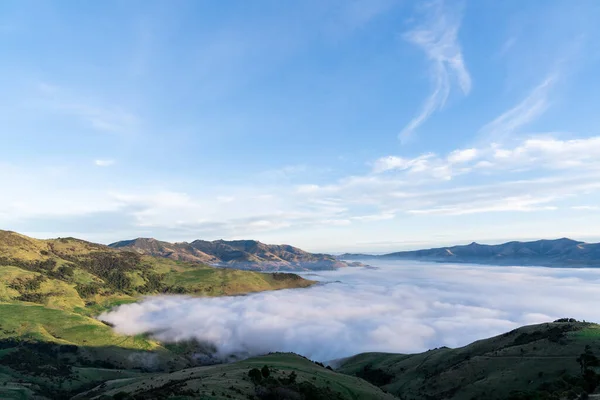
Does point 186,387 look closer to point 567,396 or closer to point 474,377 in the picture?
point 567,396

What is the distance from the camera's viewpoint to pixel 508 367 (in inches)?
4911

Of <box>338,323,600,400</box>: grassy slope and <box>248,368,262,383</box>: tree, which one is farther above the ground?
<box>248,368,262,383</box>: tree

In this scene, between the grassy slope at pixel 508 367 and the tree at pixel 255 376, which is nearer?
the tree at pixel 255 376

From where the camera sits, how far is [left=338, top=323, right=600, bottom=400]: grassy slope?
110 meters

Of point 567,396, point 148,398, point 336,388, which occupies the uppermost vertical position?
point 148,398

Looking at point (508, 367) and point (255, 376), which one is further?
point (508, 367)

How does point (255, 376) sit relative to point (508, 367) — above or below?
above

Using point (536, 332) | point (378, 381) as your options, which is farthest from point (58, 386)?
point (536, 332)

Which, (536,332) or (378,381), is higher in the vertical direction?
(536,332)

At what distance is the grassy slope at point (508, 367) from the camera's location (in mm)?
110000

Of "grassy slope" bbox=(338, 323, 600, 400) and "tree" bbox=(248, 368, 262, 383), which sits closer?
"tree" bbox=(248, 368, 262, 383)

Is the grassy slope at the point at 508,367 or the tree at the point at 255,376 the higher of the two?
the tree at the point at 255,376

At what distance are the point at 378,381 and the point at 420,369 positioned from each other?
21.4 meters

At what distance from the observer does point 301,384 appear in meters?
80.6
